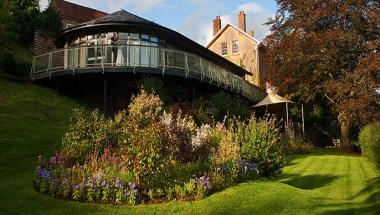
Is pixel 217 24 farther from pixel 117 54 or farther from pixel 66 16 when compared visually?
pixel 117 54

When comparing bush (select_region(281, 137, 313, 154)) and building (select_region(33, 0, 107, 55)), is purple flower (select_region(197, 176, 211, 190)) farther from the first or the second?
building (select_region(33, 0, 107, 55))

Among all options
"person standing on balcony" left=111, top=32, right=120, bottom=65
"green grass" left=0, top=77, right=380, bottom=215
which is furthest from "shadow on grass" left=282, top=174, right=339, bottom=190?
"person standing on balcony" left=111, top=32, right=120, bottom=65

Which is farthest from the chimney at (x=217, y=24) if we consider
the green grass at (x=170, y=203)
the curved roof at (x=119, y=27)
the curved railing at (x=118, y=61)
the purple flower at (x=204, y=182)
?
the purple flower at (x=204, y=182)

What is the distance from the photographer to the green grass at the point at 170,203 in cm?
1070

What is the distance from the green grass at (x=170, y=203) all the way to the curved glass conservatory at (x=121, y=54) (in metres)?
1.87

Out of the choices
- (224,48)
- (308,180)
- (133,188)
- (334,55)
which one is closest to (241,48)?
(224,48)

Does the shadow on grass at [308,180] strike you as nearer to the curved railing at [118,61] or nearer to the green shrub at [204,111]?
the green shrub at [204,111]

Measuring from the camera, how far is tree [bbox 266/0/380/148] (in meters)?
29.6

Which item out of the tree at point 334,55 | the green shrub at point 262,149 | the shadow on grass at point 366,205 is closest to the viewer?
the shadow on grass at point 366,205

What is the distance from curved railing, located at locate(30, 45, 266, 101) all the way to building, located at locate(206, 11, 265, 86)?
70.0ft

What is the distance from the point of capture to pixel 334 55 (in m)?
31.9

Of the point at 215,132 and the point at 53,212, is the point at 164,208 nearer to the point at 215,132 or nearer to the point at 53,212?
the point at 53,212

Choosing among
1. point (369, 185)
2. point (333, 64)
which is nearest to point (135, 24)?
point (333, 64)

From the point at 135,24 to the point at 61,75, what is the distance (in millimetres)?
4932
